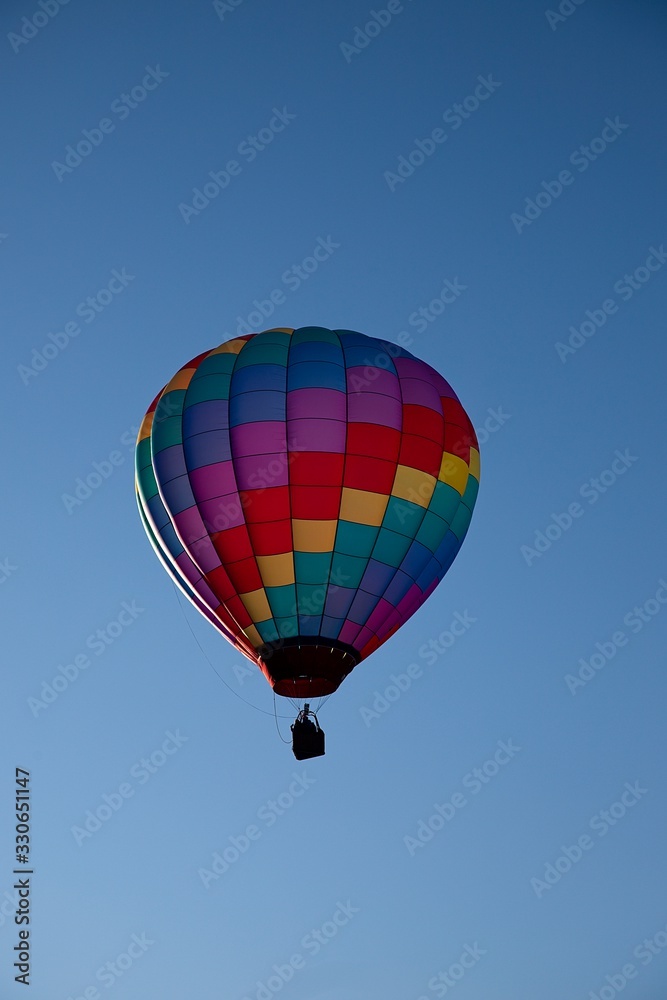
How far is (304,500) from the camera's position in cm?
1967

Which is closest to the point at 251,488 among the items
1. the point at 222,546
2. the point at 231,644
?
the point at 222,546

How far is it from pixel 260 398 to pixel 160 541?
8.42 feet

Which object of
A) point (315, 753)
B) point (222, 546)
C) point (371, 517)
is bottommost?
point (315, 753)

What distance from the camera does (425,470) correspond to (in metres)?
20.3

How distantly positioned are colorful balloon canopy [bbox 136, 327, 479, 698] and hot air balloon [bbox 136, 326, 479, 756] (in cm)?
2

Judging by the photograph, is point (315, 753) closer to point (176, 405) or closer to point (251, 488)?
point (251, 488)

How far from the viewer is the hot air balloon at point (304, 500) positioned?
19578 millimetres

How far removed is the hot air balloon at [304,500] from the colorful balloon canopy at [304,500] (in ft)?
0.06

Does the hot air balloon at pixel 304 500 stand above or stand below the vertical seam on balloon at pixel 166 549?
above

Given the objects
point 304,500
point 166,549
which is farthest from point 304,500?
point 166,549

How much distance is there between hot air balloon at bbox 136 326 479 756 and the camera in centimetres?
1958

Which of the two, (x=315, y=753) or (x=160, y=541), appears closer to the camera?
(x=315, y=753)

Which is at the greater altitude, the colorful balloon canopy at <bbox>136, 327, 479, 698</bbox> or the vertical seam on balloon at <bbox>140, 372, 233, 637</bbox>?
the colorful balloon canopy at <bbox>136, 327, 479, 698</bbox>

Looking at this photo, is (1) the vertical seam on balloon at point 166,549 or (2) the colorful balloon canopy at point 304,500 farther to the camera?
(1) the vertical seam on balloon at point 166,549
